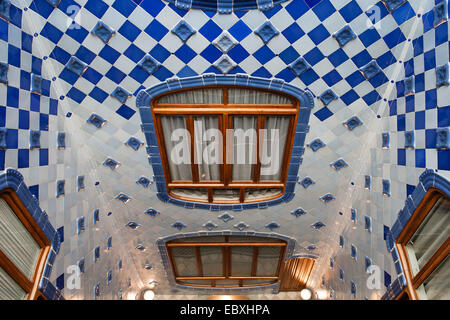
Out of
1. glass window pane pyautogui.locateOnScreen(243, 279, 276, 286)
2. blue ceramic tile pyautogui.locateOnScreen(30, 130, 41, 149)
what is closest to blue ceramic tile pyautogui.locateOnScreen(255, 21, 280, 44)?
blue ceramic tile pyautogui.locateOnScreen(30, 130, 41, 149)

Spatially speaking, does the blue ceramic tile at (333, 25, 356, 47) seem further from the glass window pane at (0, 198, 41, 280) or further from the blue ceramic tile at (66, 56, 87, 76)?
the glass window pane at (0, 198, 41, 280)

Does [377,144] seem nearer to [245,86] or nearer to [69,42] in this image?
[245,86]

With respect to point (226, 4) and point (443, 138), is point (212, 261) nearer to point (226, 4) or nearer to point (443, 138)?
point (443, 138)

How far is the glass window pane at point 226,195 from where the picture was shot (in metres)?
4.34

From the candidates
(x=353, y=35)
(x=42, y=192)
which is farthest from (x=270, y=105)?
(x=42, y=192)

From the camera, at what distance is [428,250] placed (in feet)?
8.93

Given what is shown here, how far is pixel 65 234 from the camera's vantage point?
11.0 feet

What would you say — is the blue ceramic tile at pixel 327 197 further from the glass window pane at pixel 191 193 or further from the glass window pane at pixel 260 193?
the glass window pane at pixel 191 193

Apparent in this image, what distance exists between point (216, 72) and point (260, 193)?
226cm

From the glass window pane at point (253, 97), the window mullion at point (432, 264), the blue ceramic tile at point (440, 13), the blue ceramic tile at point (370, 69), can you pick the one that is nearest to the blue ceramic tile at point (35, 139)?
the glass window pane at point (253, 97)

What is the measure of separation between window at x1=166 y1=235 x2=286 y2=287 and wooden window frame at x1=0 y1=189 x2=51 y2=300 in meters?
2.67

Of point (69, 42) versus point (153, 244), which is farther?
point (153, 244)

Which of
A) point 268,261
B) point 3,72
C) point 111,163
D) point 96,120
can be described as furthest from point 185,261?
point 3,72

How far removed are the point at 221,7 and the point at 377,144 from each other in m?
2.71
